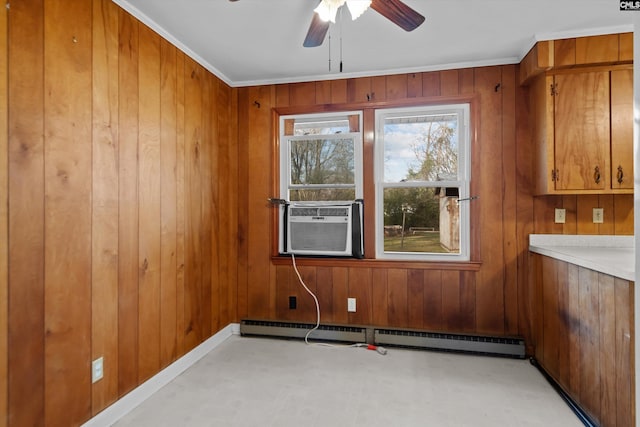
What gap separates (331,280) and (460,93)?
200cm

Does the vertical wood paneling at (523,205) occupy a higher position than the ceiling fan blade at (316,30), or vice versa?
the ceiling fan blade at (316,30)

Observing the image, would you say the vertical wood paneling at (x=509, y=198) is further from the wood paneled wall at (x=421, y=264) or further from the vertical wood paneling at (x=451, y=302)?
the vertical wood paneling at (x=451, y=302)

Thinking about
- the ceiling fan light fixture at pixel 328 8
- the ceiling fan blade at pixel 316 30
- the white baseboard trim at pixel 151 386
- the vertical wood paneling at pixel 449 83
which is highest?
the vertical wood paneling at pixel 449 83

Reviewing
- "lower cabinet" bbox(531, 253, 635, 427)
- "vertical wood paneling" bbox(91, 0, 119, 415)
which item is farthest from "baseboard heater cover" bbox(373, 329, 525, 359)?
"vertical wood paneling" bbox(91, 0, 119, 415)

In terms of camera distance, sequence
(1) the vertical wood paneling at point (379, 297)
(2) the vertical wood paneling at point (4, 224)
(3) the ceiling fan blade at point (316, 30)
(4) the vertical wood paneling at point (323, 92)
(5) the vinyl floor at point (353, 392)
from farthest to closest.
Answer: (4) the vertical wood paneling at point (323, 92), (1) the vertical wood paneling at point (379, 297), (5) the vinyl floor at point (353, 392), (3) the ceiling fan blade at point (316, 30), (2) the vertical wood paneling at point (4, 224)

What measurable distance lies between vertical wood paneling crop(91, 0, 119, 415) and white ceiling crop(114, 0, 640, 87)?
0.31 metres

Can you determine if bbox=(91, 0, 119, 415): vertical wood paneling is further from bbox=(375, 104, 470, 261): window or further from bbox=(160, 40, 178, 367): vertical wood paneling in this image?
bbox=(375, 104, 470, 261): window

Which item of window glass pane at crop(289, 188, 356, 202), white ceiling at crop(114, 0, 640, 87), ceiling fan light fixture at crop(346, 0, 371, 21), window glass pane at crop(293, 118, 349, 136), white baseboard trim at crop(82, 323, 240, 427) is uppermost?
white ceiling at crop(114, 0, 640, 87)

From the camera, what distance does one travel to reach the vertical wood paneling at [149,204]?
2134 mm

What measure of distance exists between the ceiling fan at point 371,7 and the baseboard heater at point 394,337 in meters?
2.34

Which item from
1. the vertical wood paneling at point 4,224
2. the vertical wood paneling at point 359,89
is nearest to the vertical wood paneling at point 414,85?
the vertical wood paneling at point 359,89

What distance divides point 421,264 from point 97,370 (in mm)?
2420

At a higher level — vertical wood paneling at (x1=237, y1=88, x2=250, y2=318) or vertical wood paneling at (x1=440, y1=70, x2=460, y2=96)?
vertical wood paneling at (x1=440, y1=70, x2=460, y2=96)

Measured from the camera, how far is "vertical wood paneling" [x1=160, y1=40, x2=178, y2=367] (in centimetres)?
232
